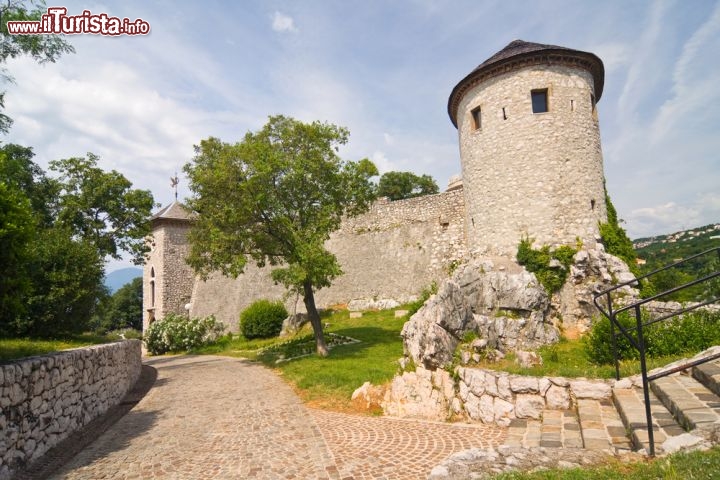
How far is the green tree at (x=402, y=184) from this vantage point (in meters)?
44.9

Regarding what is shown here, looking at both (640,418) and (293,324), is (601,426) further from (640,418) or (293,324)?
(293,324)

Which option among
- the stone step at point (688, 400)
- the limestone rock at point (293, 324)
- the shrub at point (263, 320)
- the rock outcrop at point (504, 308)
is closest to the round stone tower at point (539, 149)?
the rock outcrop at point (504, 308)

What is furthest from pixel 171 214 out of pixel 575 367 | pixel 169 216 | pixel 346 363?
pixel 575 367

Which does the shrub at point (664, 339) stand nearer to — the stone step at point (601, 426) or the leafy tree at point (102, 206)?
the stone step at point (601, 426)

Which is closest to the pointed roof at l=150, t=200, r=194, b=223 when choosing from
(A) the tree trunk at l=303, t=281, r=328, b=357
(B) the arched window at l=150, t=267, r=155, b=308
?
(B) the arched window at l=150, t=267, r=155, b=308

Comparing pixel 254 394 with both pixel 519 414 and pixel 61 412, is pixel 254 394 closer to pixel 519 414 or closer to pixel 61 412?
pixel 61 412

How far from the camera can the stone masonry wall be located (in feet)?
18.0

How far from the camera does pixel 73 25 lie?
34.9 ft

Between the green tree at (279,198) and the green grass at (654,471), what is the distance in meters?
9.67

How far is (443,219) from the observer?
21922 millimetres

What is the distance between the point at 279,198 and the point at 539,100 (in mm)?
9627

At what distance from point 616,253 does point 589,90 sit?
5.79m

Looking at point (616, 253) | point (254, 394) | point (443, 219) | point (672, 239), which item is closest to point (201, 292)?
point (443, 219)

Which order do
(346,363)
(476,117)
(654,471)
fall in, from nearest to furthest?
(654,471) < (346,363) < (476,117)
